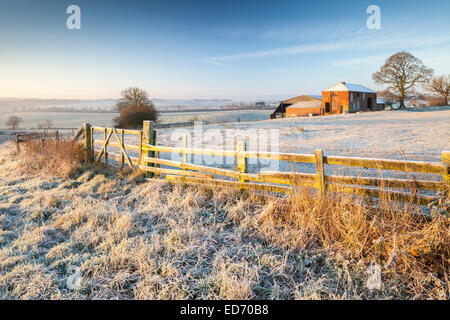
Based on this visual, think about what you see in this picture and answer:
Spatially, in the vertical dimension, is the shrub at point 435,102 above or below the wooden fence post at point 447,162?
above

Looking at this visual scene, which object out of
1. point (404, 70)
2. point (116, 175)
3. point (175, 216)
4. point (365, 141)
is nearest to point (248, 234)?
point (175, 216)

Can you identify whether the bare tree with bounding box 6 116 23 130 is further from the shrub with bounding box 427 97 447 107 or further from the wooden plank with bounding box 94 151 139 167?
the shrub with bounding box 427 97 447 107

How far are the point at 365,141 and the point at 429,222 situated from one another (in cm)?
1397

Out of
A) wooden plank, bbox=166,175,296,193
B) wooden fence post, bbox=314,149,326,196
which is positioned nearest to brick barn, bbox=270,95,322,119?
wooden plank, bbox=166,175,296,193

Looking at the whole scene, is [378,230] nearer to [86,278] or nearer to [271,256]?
[271,256]

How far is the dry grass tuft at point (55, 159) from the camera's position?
32.3 feet

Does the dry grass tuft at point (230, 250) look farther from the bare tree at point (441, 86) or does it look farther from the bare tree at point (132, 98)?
the bare tree at point (441, 86)

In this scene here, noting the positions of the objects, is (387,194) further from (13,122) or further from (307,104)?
(13,122)

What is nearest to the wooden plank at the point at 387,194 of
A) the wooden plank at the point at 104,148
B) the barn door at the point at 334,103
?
the wooden plank at the point at 104,148

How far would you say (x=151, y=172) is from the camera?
872 cm

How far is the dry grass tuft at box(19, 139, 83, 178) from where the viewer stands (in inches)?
387

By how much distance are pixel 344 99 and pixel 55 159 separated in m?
47.9

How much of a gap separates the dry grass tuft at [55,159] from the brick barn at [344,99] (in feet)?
144
